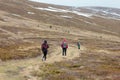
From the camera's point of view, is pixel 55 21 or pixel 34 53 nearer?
pixel 34 53

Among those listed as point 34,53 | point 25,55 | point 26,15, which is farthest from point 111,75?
point 26,15

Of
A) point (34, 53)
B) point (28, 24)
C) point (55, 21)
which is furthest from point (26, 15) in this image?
point (34, 53)

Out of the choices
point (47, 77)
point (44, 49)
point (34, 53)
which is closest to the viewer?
point (47, 77)

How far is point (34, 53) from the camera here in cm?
5122

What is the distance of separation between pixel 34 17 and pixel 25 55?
355ft

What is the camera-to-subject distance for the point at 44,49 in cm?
4041

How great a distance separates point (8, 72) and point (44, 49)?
10302 mm

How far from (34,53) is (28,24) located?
73872 millimetres

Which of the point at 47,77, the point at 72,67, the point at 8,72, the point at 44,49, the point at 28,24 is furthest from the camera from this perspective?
the point at 28,24

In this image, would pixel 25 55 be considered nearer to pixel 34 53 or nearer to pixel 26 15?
pixel 34 53

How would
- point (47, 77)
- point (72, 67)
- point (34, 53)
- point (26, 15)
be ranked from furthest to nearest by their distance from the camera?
point (26, 15) < point (34, 53) < point (72, 67) < point (47, 77)

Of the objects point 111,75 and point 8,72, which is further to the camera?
point 8,72

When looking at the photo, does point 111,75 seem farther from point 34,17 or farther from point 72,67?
point 34,17

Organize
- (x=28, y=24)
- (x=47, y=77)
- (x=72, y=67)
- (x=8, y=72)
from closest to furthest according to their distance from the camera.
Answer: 1. (x=47, y=77)
2. (x=8, y=72)
3. (x=72, y=67)
4. (x=28, y=24)
